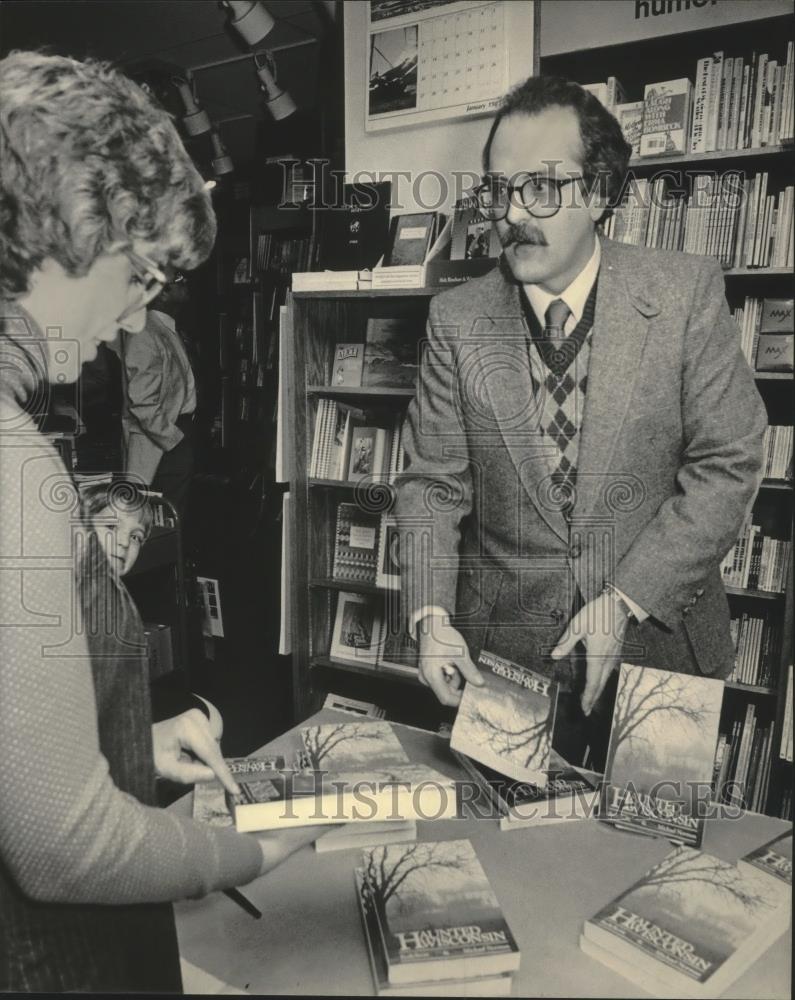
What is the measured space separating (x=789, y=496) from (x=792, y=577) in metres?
0.27

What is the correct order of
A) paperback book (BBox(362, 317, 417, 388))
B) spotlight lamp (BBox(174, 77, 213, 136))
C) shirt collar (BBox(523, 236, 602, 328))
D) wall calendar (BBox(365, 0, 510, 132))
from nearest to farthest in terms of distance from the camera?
shirt collar (BBox(523, 236, 602, 328)) < wall calendar (BBox(365, 0, 510, 132)) < paperback book (BBox(362, 317, 417, 388)) < spotlight lamp (BBox(174, 77, 213, 136))

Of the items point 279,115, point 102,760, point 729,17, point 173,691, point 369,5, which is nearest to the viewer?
point 102,760

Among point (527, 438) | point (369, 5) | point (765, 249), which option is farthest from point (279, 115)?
point (527, 438)

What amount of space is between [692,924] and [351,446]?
6.69 ft

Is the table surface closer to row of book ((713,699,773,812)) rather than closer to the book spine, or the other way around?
row of book ((713,699,773,812))

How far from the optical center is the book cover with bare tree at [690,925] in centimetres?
87

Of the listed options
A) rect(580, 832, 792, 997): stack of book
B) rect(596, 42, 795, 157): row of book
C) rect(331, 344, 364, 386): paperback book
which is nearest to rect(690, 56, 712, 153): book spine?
rect(596, 42, 795, 157): row of book

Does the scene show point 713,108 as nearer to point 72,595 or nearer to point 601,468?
point 601,468

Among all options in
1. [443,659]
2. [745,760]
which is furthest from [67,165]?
[745,760]

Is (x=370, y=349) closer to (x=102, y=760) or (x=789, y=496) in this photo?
(x=789, y=496)

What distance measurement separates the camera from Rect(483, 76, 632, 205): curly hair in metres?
1.60

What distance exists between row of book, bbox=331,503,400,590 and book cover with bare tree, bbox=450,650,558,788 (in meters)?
1.53

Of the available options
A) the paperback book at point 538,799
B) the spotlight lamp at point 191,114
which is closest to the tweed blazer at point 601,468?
the paperback book at point 538,799

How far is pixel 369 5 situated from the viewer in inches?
102
